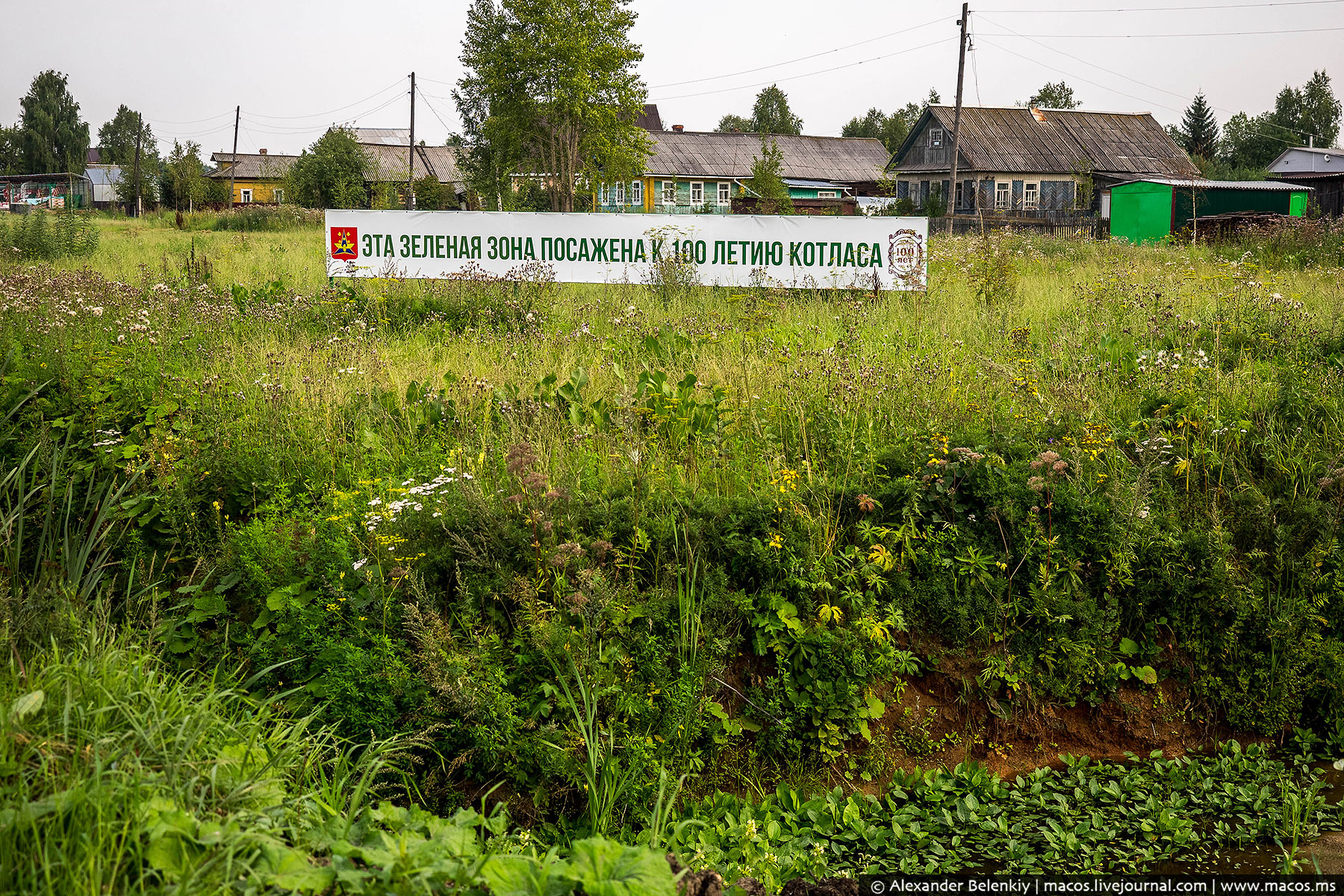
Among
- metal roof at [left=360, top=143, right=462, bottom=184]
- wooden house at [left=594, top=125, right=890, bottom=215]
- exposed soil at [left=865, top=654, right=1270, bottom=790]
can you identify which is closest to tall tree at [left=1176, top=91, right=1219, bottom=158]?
wooden house at [left=594, top=125, right=890, bottom=215]

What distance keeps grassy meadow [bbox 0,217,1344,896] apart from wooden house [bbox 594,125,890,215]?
156 ft

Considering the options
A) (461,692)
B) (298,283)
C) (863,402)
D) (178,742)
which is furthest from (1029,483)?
(298,283)

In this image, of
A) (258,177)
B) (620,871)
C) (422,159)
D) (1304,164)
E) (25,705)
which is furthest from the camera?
(258,177)

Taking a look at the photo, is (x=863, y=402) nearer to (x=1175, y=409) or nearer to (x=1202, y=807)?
(x=1175, y=409)

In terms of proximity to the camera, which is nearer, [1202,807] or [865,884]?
[865,884]

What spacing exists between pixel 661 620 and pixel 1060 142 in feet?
186

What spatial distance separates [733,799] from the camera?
431cm

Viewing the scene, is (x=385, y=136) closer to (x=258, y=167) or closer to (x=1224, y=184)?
(x=258, y=167)

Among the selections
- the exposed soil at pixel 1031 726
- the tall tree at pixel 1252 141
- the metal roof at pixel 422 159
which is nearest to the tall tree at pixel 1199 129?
the tall tree at pixel 1252 141

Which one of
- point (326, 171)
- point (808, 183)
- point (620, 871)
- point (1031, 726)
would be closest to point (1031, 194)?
point (808, 183)

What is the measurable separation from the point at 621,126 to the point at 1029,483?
28681 mm

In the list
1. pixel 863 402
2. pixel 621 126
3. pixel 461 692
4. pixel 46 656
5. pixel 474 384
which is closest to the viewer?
pixel 46 656

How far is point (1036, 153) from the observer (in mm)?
53094

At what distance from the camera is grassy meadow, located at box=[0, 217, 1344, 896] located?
2.97 meters
